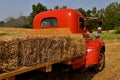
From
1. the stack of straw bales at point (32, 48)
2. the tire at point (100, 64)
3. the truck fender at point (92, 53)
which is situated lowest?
the tire at point (100, 64)

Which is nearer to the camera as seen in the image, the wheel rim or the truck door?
the truck door

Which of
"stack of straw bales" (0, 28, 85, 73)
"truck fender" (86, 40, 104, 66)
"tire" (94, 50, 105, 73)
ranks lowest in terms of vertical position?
"tire" (94, 50, 105, 73)

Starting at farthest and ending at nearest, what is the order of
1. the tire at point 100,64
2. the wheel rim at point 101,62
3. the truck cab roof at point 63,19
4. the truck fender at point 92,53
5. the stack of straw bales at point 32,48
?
the wheel rim at point 101,62 → the tire at point 100,64 → the truck fender at point 92,53 → the truck cab roof at point 63,19 → the stack of straw bales at point 32,48

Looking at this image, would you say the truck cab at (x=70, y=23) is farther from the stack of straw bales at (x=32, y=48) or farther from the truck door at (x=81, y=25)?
the stack of straw bales at (x=32, y=48)

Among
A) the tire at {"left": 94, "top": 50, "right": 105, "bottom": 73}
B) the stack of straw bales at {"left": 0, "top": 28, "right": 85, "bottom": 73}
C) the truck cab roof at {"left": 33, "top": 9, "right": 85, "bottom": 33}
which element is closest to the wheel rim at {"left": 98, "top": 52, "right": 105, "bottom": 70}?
the tire at {"left": 94, "top": 50, "right": 105, "bottom": 73}

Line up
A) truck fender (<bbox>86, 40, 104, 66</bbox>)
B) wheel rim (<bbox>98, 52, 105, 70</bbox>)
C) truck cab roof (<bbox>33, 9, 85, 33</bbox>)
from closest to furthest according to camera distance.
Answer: truck cab roof (<bbox>33, 9, 85, 33</bbox>)
truck fender (<bbox>86, 40, 104, 66</bbox>)
wheel rim (<bbox>98, 52, 105, 70</bbox>)

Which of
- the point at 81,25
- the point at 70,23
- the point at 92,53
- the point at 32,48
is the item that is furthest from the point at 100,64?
the point at 32,48

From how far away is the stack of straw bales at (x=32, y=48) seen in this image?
2.99m

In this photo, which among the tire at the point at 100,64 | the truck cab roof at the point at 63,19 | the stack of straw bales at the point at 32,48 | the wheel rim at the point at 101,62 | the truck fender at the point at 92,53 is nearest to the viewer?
the stack of straw bales at the point at 32,48

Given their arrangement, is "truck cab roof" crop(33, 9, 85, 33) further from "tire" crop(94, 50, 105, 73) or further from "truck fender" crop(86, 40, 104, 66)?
"tire" crop(94, 50, 105, 73)

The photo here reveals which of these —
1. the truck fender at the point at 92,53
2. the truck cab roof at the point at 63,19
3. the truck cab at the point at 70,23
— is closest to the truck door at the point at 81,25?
the truck cab at the point at 70,23

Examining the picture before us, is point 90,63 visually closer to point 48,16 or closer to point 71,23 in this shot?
point 71,23

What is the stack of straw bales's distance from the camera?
299cm

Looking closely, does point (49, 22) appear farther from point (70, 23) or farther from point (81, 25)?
point (81, 25)
